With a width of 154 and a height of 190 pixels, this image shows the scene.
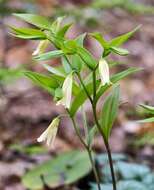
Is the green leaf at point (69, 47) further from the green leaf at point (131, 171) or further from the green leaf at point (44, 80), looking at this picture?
the green leaf at point (131, 171)

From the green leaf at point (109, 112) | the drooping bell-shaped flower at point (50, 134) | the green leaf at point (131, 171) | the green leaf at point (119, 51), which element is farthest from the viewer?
the green leaf at point (131, 171)

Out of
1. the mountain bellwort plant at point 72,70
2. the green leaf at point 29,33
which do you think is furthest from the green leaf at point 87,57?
the green leaf at point 29,33

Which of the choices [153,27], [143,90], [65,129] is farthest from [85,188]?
[153,27]

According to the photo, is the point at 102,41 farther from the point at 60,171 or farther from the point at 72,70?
the point at 60,171

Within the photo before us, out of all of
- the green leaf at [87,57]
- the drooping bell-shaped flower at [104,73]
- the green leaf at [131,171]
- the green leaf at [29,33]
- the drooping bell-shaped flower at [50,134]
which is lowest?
the green leaf at [131,171]

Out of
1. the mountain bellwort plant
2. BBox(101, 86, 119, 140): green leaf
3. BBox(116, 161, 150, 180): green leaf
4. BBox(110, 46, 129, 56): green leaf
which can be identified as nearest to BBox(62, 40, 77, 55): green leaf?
the mountain bellwort plant
